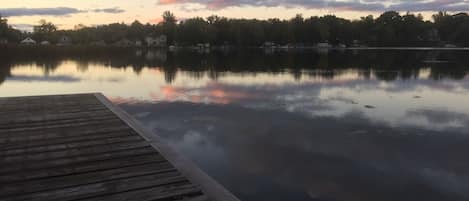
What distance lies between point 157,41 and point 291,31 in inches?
1360

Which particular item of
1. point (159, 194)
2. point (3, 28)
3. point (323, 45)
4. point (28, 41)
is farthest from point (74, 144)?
point (28, 41)

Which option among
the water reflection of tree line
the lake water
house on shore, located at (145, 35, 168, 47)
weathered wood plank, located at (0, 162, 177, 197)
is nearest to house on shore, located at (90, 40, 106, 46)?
house on shore, located at (145, 35, 168, 47)

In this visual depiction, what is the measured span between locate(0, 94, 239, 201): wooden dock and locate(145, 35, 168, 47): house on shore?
93467mm

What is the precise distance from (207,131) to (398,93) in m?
8.76

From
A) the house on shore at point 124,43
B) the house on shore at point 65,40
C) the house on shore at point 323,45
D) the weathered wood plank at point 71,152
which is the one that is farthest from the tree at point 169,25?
the weathered wood plank at point 71,152

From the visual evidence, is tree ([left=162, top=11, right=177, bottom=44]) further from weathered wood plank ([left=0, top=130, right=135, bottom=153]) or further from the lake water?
weathered wood plank ([left=0, top=130, right=135, bottom=153])

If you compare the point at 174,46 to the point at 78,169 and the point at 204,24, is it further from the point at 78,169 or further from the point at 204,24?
the point at 78,169

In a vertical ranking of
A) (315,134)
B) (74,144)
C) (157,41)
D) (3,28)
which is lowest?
(315,134)

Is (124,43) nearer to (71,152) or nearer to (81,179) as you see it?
(71,152)

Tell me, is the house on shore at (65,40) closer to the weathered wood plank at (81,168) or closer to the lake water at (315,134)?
the lake water at (315,134)

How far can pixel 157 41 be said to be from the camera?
101 m

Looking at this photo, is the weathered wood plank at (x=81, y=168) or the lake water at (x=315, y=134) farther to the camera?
the lake water at (x=315, y=134)

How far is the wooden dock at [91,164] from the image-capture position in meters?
3.48

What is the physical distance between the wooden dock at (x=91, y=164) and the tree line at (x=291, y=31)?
86.3 m
